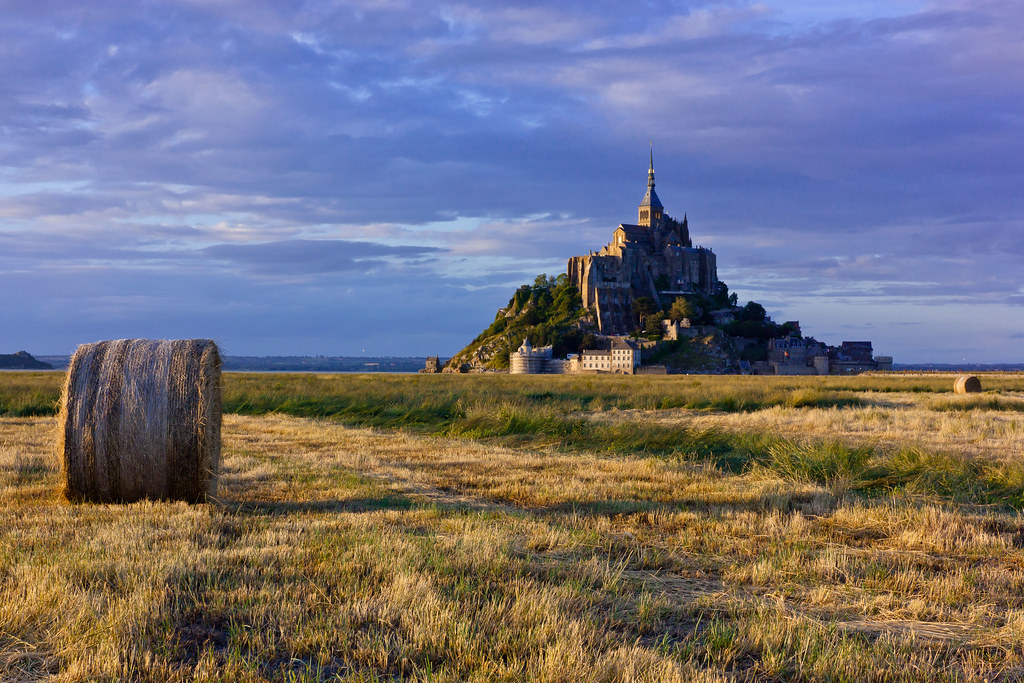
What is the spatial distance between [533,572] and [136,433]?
16.6 feet

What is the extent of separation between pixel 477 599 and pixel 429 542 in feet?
4.80

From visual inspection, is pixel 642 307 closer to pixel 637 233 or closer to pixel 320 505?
pixel 637 233

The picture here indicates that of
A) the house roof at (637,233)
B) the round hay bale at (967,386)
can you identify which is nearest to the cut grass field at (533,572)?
the round hay bale at (967,386)

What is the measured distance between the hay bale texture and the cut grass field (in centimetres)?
37

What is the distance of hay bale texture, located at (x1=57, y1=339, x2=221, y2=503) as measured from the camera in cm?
833

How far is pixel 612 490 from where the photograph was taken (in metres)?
9.27

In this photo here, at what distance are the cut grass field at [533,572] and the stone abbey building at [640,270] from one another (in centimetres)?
12166

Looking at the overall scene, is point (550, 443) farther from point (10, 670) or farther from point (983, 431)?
point (10, 670)

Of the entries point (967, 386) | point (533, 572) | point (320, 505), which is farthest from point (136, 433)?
point (967, 386)

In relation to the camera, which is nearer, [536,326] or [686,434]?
[686,434]

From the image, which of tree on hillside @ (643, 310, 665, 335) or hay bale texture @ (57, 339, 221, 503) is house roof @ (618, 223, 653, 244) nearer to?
tree on hillside @ (643, 310, 665, 335)

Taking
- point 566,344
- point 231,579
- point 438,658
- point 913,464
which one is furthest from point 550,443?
point 566,344

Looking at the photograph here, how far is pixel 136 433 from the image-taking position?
27.4 ft

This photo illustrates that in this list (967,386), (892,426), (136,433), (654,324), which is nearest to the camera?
(136,433)
